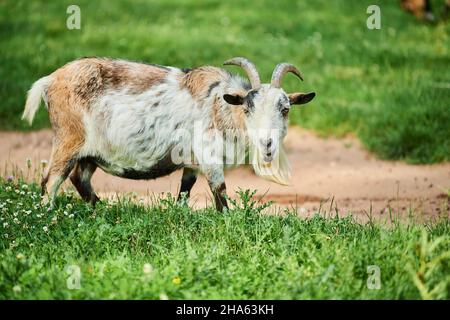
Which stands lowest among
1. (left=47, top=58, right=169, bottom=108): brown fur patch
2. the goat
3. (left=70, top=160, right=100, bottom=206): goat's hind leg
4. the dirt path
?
the dirt path

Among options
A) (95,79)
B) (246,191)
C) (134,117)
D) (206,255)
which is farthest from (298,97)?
(206,255)

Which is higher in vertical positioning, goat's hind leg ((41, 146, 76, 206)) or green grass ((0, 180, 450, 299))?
goat's hind leg ((41, 146, 76, 206))

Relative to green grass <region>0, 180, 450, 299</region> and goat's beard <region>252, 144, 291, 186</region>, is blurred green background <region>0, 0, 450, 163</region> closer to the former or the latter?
goat's beard <region>252, 144, 291, 186</region>

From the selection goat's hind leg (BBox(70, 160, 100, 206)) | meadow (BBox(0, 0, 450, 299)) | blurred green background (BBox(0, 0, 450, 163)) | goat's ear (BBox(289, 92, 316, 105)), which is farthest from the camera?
blurred green background (BBox(0, 0, 450, 163))

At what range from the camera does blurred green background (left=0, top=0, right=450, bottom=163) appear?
10.8 metres

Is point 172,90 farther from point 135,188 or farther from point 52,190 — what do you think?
point 135,188

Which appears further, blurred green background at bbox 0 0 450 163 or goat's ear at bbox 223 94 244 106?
blurred green background at bbox 0 0 450 163

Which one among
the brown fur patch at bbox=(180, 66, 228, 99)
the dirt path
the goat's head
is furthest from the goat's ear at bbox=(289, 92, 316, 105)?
the dirt path

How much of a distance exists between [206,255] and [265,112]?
5.30 ft

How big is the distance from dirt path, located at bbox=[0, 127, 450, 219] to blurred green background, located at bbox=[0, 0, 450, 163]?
32 centimetres

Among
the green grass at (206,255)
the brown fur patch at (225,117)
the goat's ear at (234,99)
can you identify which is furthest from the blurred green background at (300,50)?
the green grass at (206,255)

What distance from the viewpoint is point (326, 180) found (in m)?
9.55

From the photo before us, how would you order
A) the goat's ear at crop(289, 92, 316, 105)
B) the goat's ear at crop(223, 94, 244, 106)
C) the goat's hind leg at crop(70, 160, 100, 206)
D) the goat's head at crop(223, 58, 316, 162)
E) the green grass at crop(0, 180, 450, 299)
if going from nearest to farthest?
the green grass at crop(0, 180, 450, 299)
the goat's head at crop(223, 58, 316, 162)
the goat's ear at crop(223, 94, 244, 106)
the goat's ear at crop(289, 92, 316, 105)
the goat's hind leg at crop(70, 160, 100, 206)
